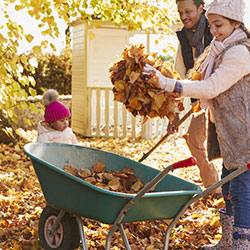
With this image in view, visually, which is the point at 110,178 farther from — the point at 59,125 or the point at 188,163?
the point at 59,125

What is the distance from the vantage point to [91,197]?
271cm

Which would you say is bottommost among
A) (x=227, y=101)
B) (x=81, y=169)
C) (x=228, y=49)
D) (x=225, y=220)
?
(x=225, y=220)

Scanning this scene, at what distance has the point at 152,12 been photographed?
6.88m

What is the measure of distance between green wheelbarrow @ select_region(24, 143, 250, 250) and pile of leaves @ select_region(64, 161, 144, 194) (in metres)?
0.07

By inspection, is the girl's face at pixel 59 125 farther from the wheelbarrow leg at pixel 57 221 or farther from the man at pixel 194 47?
the wheelbarrow leg at pixel 57 221

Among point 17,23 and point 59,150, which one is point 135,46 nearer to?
point 59,150

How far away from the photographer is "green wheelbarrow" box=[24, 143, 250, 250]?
8.61 feet

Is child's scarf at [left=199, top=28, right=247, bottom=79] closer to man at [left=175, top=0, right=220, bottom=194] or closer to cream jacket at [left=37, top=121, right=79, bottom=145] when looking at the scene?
man at [left=175, top=0, right=220, bottom=194]

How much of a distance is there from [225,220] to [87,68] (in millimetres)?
7522

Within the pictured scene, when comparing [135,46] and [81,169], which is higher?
[135,46]

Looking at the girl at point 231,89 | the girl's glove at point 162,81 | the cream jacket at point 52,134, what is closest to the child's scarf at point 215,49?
the girl at point 231,89

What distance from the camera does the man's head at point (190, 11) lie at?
4031 millimetres

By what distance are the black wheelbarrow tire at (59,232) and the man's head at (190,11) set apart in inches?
75.4

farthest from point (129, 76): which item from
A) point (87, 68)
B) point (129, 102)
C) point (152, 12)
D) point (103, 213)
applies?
point (87, 68)
